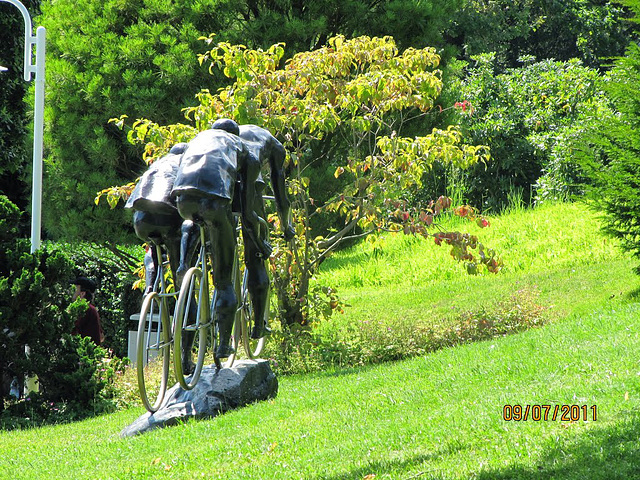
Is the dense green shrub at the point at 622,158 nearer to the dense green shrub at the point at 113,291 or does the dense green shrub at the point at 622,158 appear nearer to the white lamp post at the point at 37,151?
the white lamp post at the point at 37,151

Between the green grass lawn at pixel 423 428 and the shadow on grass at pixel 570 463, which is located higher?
the green grass lawn at pixel 423 428

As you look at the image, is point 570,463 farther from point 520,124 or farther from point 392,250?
point 520,124

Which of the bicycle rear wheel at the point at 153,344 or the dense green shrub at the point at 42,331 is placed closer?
the bicycle rear wheel at the point at 153,344

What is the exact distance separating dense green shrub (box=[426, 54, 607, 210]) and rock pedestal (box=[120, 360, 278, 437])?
12389mm

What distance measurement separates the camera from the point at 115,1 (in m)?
14.6

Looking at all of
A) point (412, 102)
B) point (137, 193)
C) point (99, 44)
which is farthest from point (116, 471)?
point (99, 44)

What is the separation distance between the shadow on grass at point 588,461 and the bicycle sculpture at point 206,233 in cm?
281

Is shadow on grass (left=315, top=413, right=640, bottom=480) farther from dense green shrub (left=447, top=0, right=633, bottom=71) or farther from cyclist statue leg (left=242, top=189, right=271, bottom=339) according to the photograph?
dense green shrub (left=447, top=0, right=633, bottom=71)

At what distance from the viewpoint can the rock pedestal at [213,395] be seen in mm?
6984

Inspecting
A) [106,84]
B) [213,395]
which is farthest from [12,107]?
[213,395]

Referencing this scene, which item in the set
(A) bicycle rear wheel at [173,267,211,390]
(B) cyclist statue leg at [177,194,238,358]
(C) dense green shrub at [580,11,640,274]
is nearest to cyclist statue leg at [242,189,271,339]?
(A) bicycle rear wheel at [173,267,211,390]

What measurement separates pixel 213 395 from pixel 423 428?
2.13 m

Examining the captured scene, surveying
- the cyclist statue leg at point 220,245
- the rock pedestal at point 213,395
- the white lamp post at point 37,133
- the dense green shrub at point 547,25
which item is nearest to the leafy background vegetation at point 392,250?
the rock pedestal at point 213,395
